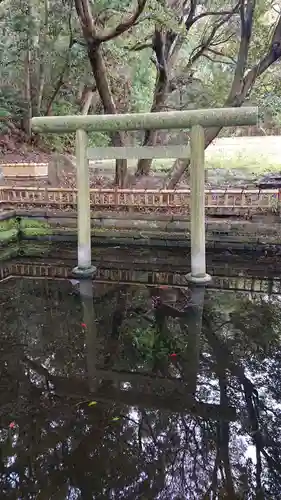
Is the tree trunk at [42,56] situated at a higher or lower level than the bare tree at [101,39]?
higher

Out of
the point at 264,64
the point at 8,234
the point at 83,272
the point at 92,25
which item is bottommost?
the point at 83,272

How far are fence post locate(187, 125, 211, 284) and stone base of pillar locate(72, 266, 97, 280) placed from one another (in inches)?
68.7

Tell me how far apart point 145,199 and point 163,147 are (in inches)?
91.9

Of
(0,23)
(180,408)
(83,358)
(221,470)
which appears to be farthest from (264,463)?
(0,23)

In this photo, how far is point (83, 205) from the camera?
7.30 metres

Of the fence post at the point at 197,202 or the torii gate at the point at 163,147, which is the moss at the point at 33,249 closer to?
the torii gate at the point at 163,147

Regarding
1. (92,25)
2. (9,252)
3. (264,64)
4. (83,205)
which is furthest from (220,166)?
(83,205)

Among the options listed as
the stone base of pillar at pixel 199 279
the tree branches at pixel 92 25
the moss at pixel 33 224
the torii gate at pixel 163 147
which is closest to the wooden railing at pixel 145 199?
the moss at pixel 33 224

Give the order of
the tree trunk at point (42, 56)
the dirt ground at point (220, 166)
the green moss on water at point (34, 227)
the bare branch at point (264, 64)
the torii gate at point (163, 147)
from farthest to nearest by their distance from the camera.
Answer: the tree trunk at point (42, 56) → the dirt ground at point (220, 166) → the green moss on water at point (34, 227) → the bare branch at point (264, 64) → the torii gate at point (163, 147)

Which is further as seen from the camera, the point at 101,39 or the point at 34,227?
the point at 34,227

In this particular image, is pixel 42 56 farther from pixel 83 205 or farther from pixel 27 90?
pixel 83 205

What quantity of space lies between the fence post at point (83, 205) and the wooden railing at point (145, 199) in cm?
194

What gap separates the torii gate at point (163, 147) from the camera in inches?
251

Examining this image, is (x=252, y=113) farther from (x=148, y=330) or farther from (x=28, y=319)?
(x=28, y=319)
